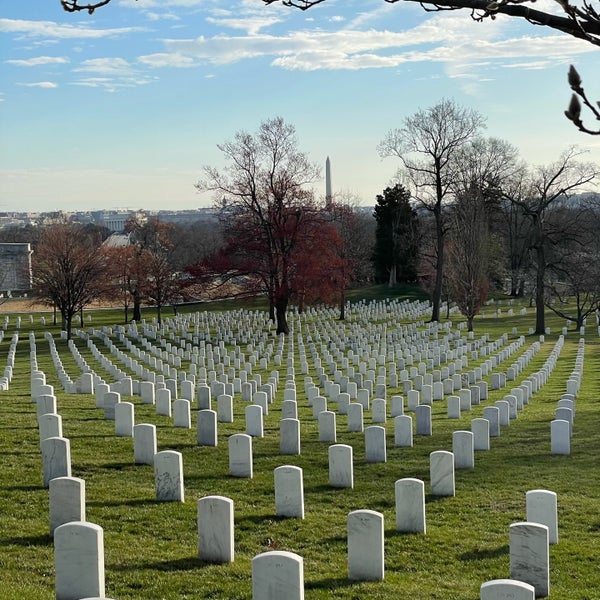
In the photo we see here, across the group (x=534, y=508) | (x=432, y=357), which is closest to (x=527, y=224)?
(x=432, y=357)

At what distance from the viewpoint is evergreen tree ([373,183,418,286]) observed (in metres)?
67.3

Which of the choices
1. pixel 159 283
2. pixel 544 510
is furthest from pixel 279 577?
pixel 159 283

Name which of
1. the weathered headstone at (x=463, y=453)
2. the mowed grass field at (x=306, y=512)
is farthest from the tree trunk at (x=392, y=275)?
the weathered headstone at (x=463, y=453)

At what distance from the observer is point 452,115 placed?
46156 mm

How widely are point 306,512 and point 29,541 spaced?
3.04m

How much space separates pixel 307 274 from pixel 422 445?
27380 millimetres

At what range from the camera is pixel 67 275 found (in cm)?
4184

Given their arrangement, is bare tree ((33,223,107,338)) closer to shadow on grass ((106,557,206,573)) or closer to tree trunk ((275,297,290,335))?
tree trunk ((275,297,290,335))

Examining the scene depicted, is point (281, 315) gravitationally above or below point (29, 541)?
above

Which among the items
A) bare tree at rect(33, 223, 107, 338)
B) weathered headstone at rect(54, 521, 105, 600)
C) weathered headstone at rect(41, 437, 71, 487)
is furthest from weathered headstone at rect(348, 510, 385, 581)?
bare tree at rect(33, 223, 107, 338)

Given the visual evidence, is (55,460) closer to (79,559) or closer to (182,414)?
(79,559)

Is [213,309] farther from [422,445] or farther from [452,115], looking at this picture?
[422,445]

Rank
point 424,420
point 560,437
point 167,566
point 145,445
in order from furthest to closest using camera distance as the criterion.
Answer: point 424,420
point 560,437
point 145,445
point 167,566

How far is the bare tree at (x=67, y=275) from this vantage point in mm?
42000
